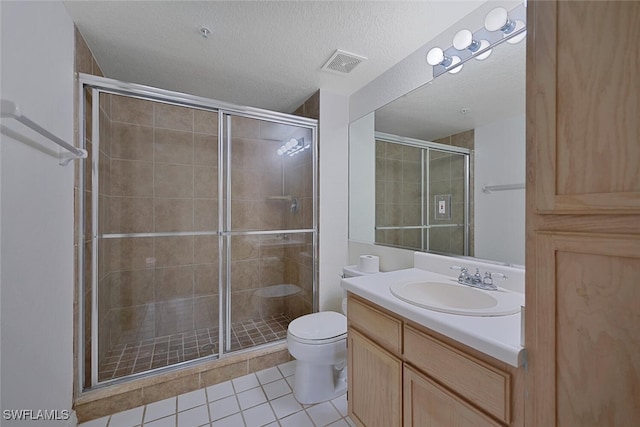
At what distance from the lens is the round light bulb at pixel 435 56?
1466mm

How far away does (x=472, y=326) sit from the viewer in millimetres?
827

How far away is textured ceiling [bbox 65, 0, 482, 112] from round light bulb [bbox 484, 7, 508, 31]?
18cm

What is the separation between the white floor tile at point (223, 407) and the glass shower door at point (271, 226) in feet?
1.89

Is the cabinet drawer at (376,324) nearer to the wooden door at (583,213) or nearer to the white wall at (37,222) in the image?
the wooden door at (583,213)

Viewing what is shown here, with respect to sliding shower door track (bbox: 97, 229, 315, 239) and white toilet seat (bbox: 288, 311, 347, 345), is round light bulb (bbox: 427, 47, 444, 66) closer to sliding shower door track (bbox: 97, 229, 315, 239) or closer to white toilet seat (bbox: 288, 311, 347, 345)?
sliding shower door track (bbox: 97, 229, 315, 239)

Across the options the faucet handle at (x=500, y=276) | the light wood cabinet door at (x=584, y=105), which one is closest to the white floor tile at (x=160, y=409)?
the faucet handle at (x=500, y=276)

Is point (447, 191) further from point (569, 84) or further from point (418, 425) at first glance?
point (418, 425)

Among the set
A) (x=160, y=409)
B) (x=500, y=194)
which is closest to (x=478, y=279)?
(x=500, y=194)

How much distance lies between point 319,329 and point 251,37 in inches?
73.7

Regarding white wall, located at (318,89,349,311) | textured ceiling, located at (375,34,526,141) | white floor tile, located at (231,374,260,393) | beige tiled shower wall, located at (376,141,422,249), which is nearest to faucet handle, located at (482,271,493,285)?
beige tiled shower wall, located at (376,141,422,249)

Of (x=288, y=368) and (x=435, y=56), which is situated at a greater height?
(x=435, y=56)

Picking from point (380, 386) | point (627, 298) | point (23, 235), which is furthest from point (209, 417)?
point (627, 298)

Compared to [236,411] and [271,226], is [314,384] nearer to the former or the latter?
[236,411]

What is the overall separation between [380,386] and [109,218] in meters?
2.11
